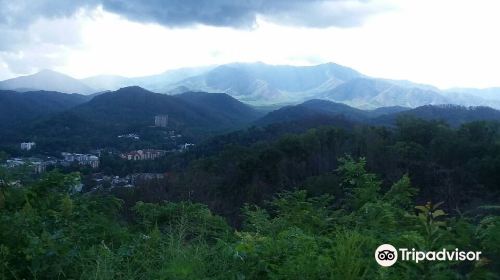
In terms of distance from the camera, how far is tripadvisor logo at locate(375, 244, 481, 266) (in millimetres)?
2713

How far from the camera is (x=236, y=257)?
9.82 feet

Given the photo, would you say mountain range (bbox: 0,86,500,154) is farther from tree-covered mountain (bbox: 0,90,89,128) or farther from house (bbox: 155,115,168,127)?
house (bbox: 155,115,168,127)

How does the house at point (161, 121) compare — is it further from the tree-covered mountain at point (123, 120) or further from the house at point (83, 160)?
the house at point (83, 160)

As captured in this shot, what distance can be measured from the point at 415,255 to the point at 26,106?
9202 cm

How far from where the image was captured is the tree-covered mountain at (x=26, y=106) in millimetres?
72994

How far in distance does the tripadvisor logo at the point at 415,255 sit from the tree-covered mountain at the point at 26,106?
6973 centimetres

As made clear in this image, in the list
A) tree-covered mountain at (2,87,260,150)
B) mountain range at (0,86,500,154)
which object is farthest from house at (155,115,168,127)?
mountain range at (0,86,500,154)

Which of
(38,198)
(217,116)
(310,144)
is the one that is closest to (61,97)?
(217,116)

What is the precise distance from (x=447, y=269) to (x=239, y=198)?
1864 cm

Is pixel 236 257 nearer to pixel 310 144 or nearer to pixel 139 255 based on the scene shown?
pixel 139 255

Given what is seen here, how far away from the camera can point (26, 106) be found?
84062mm

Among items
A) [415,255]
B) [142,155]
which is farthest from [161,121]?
[415,255]

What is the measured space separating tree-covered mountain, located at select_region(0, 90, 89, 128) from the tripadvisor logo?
229ft

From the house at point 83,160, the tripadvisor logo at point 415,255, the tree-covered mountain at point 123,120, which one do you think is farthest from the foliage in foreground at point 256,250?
the tree-covered mountain at point 123,120
